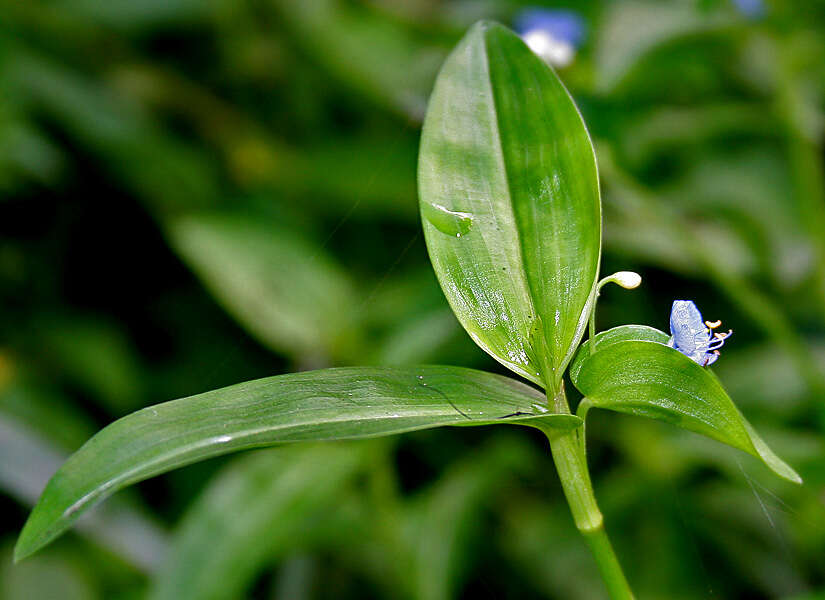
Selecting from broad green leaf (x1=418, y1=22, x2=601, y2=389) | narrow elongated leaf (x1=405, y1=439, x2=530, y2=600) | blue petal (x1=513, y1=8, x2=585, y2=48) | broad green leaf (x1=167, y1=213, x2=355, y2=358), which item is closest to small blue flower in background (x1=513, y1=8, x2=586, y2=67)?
blue petal (x1=513, y1=8, x2=585, y2=48)

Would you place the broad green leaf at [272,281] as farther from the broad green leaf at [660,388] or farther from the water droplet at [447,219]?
the broad green leaf at [660,388]

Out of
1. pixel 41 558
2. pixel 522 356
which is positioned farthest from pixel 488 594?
pixel 522 356

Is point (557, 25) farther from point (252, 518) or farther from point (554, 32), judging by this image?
point (252, 518)

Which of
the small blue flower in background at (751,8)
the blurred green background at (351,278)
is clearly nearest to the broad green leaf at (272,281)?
the blurred green background at (351,278)

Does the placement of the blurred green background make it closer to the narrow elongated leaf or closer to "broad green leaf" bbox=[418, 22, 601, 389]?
the narrow elongated leaf

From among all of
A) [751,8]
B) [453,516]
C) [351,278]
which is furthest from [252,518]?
[751,8]
